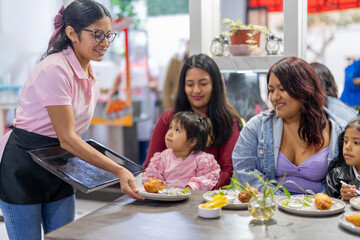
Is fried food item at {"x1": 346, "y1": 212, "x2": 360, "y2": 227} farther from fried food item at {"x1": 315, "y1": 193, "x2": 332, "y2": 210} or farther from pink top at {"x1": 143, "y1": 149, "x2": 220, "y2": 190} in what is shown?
pink top at {"x1": 143, "y1": 149, "x2": 220, "y2": 190}

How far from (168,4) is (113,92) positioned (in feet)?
8.09

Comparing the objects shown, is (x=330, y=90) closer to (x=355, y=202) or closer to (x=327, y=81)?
(x=327, y=81)

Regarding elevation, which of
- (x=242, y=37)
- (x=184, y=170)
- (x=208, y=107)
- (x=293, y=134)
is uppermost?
(x=242, y=37)

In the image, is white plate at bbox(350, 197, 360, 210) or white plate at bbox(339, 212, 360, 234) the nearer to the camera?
white plate at bbox(339, 212, 360, 234)

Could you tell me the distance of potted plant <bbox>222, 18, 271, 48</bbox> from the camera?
11.2 feet

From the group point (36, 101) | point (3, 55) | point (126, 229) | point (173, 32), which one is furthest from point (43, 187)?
point (173, 32)

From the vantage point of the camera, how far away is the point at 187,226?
6.01ft

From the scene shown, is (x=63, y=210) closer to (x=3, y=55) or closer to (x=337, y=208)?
(x=337, y=208)

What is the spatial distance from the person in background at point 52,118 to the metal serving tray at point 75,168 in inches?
2.2

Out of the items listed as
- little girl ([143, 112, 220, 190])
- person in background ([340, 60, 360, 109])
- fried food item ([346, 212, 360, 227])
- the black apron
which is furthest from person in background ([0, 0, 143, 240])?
person in background ([340, 60, 360, 109])

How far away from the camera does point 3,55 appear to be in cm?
523

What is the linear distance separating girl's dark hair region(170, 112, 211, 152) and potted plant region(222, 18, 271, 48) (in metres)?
0.83

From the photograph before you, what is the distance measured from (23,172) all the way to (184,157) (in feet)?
3.19

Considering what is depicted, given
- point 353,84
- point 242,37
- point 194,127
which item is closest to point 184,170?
point 194,127
